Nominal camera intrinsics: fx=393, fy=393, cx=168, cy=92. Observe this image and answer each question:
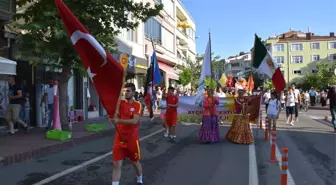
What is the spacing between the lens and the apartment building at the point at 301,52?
320ft

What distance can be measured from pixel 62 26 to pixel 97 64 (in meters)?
7.38

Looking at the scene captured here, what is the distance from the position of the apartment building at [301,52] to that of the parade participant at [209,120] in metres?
89.6

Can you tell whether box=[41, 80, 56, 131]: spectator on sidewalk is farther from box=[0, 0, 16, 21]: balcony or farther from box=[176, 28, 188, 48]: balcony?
box=[176, 28, 188, 48]: balcony

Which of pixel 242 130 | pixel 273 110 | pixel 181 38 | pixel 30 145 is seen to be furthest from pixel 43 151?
pixel 181 38

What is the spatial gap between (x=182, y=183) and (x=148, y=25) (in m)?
29.2

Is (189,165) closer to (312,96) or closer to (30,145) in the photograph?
(30,145)

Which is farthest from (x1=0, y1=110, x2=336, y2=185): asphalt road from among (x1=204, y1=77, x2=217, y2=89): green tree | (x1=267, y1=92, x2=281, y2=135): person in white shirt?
(x1=204, y1=77, x2=217, y2=89): green tree

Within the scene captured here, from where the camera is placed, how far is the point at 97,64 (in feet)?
17.4

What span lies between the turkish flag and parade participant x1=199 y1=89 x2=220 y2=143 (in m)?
6.72

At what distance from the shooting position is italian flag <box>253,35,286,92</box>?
1187 centimetres

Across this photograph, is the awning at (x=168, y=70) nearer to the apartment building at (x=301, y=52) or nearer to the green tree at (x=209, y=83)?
the green tree at (x=209, y=83)

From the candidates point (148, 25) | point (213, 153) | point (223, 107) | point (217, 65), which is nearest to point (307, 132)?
point (223, 107)

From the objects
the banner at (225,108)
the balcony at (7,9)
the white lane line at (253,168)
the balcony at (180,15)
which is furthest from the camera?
the balcony at (180,15)

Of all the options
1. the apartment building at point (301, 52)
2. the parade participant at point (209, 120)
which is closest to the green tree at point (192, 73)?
the parade participant at point (209, 120)
